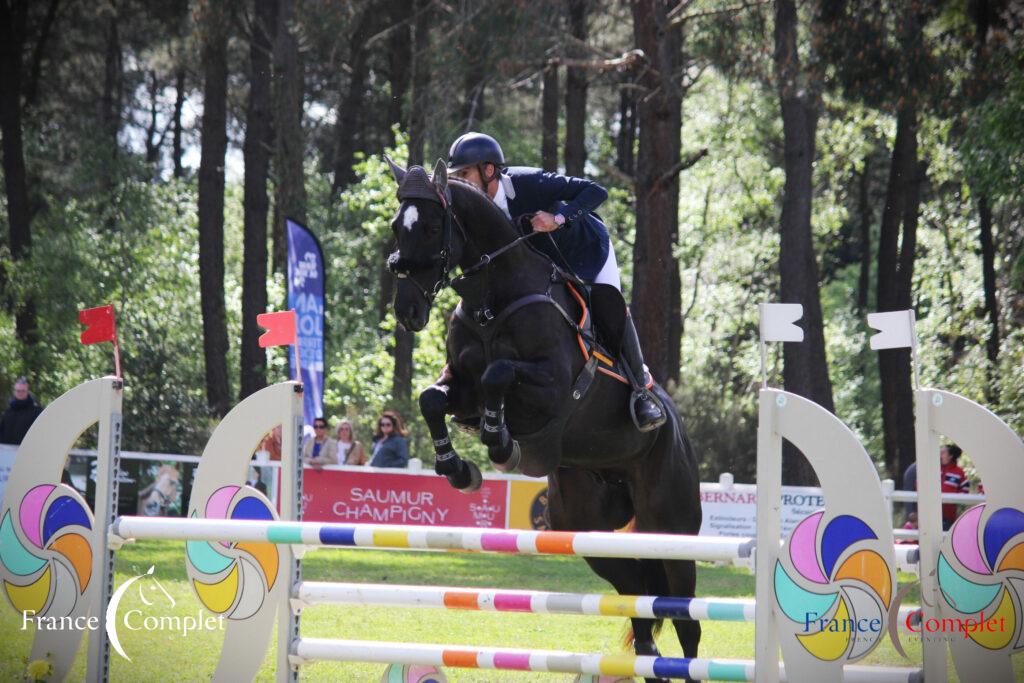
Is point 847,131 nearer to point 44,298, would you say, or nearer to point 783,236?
point 783,236

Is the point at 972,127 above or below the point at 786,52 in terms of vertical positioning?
below

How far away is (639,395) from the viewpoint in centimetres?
518

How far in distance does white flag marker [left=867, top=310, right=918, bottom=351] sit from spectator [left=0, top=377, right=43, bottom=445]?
1014cm

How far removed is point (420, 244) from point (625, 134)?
25.8m

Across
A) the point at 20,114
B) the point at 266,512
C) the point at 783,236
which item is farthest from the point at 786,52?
the point at 20,114

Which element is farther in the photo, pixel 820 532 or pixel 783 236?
pixel 783 236

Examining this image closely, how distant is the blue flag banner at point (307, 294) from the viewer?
578 inches

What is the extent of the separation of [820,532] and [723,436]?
14275 millimetres

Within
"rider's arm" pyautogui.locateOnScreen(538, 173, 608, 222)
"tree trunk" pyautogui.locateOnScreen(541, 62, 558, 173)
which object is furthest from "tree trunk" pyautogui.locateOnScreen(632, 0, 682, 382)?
"rider's arm" pyautogui.locateOnScreen(538, 173, 608, 222)

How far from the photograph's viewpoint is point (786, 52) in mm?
14695

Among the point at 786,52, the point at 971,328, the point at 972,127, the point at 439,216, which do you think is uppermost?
the point at 786,52

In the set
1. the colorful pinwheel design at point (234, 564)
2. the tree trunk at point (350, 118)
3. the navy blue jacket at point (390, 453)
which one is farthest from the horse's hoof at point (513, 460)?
the tree trunk at point (350, 118)

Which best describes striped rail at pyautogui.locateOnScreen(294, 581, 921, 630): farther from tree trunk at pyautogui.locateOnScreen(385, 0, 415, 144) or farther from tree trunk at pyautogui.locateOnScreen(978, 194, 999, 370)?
tree trunk at pyautogui.locateOnScreen(385, 0, 415, 144)

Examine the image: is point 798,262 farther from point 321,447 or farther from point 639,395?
point 639,395
